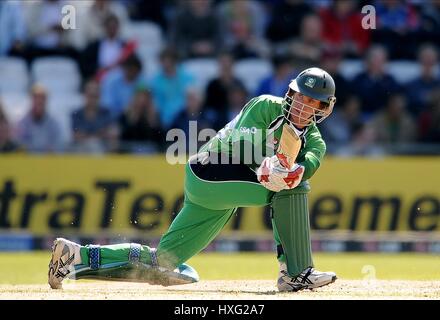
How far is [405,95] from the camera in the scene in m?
13.6

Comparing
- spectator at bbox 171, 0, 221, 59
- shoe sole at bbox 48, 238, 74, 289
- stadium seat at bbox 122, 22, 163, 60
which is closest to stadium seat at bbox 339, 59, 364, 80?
spectator at bbox 171, 0, 221, 59

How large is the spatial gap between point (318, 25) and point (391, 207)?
2.86 meters

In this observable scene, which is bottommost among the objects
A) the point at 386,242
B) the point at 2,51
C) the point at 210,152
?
the point at 386,242

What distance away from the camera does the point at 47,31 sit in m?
13.9

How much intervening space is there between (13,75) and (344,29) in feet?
14.2

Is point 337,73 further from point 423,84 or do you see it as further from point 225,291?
point 225,291

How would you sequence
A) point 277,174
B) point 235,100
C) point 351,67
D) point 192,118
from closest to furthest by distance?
point 277,174
point 192,118
point 235,100
point 351,67

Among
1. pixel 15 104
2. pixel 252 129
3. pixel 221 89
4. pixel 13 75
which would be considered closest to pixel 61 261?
pixel 252 129

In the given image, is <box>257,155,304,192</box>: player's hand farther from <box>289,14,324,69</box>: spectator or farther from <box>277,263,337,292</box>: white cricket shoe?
<box>289,14,324,69</box>: spectator

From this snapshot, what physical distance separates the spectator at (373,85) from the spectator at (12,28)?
14.1 feet

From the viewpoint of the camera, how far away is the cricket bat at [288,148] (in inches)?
263

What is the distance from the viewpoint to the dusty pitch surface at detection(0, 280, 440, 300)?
655 centimetres
